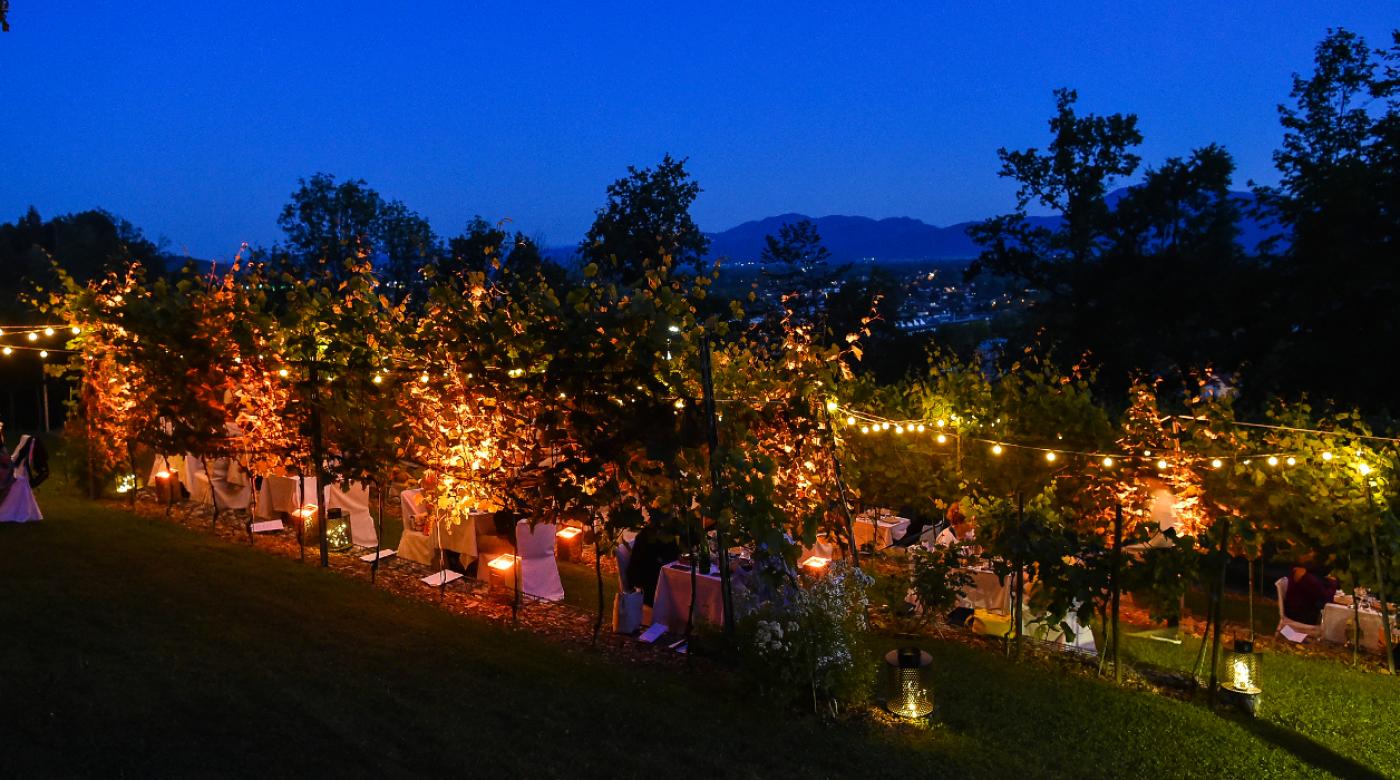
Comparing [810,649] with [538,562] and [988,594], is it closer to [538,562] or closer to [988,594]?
[538,562]

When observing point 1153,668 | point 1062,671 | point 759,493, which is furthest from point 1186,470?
point 759,493

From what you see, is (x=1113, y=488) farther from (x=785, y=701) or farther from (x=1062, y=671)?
(x=785, y=701)

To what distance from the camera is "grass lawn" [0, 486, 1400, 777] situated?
15.9 feet

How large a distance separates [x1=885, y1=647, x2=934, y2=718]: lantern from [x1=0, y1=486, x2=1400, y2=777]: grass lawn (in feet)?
0.51

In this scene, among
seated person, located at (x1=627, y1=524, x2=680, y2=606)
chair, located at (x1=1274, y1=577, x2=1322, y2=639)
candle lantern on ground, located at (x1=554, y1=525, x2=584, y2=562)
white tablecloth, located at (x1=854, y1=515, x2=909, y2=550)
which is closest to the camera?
seated person, located at (x1=627, y1=524, x2=680, y2=606)

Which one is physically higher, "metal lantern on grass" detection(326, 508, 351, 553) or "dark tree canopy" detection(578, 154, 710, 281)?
"dark tree canopy" detection(578, 154, 710, 281)

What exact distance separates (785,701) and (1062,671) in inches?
117

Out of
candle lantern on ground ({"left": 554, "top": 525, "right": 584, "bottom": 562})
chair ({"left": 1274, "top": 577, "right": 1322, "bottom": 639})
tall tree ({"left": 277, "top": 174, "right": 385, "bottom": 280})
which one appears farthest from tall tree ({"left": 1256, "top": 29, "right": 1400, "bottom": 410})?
tall tree ({"left": 277, "top": 174, "right": 385, "bottom": 280})

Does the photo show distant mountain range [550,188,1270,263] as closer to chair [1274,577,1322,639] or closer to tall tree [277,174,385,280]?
tall tree [277,174,385,280]

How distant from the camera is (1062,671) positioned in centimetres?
779

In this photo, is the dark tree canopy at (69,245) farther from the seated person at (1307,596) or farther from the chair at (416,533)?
the seated person at (1307,596)

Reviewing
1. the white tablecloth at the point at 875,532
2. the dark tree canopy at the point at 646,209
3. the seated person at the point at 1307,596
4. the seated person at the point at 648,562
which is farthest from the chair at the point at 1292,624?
the dark tree canopy at the point at 646,209

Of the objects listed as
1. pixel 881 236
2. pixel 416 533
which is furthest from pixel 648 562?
pixel 881 236

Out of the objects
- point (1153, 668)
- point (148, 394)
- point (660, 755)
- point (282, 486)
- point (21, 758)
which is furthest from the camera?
point (282, 486)
